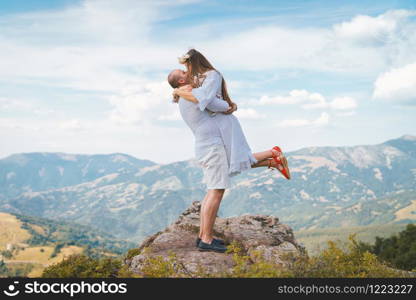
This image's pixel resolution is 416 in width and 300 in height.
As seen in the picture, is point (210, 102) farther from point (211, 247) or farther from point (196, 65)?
point (211, 247)

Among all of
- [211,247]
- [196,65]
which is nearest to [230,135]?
[196,65]

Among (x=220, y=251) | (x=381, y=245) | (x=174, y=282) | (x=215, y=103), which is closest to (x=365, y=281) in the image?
(x=174, y=282)

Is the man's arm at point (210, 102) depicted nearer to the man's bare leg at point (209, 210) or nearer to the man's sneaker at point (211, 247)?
the man's bare leg at point (209, 210)

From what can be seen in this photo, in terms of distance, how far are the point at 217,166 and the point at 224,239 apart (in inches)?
90.2

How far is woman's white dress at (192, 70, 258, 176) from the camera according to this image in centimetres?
779

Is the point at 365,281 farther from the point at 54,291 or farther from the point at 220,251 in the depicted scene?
the point at 54,291

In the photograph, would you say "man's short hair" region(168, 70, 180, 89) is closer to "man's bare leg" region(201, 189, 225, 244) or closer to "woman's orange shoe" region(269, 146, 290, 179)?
"man's bare leg" region(201, 189, 225, 244)

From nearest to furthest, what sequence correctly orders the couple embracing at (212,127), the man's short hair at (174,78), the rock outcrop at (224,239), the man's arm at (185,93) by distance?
the rock outcrop at (224,239)
the man's arm at (185,93)
the couple embracing at (212,127)
the man's short hair at (174,78)

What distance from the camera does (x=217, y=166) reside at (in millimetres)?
8070

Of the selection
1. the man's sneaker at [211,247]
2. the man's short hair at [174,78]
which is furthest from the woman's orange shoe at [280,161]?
the man's short hair at [174,78]

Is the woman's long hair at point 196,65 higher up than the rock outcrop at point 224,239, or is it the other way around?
the woman's long hair at point 196,65

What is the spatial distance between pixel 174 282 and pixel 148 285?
349mm

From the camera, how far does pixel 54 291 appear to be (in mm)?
5590

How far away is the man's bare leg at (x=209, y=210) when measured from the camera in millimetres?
8250
